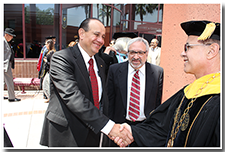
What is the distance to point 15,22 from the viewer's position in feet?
24.2

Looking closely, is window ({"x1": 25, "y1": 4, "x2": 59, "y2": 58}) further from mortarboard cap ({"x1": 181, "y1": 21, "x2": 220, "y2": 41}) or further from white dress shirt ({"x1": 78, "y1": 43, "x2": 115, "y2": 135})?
mortarboard cap ({"x1": 181, "y1": 21, "x2": 220, "y2": 41})

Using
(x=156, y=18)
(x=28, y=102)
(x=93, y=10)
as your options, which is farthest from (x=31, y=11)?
(x=156, y=18)

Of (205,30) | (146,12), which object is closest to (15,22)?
(205,30)

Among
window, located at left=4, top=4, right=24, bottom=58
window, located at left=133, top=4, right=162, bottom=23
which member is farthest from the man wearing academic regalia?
window, located at left=133, top=4, right=162, bottom=23

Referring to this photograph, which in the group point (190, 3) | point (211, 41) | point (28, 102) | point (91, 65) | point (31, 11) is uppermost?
point (31, 11)

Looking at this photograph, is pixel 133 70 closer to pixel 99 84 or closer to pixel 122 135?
pixel 99 84

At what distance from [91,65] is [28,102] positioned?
4465 mm

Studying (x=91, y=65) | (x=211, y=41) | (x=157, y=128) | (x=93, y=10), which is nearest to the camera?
(x=211, y=41)

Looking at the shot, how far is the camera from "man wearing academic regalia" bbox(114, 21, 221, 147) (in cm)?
116

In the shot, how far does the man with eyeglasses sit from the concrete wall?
13cm

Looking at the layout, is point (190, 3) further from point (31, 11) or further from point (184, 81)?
point (31, 11)

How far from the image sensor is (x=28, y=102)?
227 inches

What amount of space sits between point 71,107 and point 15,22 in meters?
7.06

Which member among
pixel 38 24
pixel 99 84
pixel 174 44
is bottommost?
pixel 99 84
